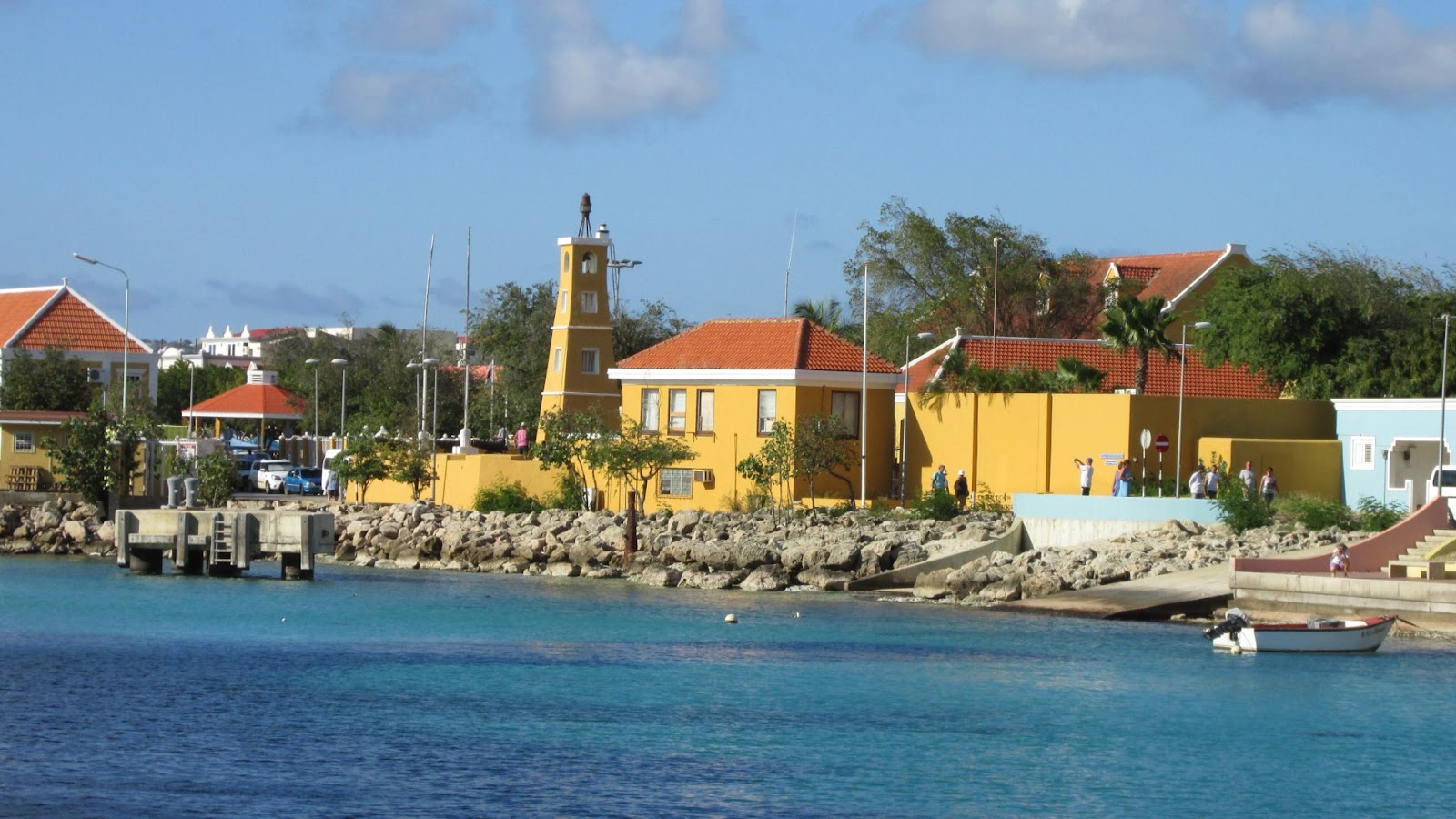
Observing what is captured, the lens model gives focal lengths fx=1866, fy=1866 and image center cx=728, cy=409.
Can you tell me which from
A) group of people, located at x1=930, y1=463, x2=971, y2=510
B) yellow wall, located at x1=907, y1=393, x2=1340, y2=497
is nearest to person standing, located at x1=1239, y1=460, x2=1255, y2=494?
yellow wall, located at x1=907, y1=393, x2=1340, y2=497

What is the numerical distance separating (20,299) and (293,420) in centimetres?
1643

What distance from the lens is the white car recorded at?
2970 inches

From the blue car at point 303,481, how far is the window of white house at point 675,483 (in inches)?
819

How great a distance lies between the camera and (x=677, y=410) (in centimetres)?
5844

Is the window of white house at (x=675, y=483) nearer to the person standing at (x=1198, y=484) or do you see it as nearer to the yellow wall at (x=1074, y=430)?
the yellow wall at (x=1074, y=430)

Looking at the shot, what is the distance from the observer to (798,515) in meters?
54.5

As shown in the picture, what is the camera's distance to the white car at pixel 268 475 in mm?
75438

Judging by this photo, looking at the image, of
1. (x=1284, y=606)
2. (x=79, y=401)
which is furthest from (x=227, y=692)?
(x=79, y=401)

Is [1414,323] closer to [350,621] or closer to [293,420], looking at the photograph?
[350,621]

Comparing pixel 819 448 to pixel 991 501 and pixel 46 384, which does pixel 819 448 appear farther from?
pixel 46 384

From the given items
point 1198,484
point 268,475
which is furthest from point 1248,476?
point 268,475

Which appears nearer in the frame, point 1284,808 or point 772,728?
point 1284,808

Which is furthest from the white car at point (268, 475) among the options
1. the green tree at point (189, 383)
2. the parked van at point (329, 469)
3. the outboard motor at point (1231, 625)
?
the outboard motor at point (1231, 625)

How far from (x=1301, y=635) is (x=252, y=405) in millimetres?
65865
